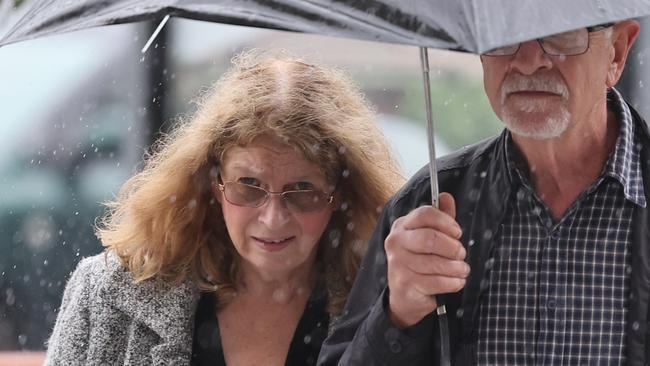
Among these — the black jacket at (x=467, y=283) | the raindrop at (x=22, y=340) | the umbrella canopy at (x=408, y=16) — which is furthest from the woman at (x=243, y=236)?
the raindrop at (x=22, y=340)

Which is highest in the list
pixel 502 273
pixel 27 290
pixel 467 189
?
→ pixel 467 189

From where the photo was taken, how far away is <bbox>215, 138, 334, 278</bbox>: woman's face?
11.9ft

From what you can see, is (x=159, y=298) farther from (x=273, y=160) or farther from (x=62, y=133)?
(x=62, y=133)

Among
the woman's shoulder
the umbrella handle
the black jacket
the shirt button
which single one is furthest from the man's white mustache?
the woman's shoulder

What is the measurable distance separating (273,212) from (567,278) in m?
0.89

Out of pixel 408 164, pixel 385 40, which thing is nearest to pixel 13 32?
pixel 385 40

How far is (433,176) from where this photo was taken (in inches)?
117

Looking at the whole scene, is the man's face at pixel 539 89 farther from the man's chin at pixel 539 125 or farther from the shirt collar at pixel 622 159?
the shirt collar at pixel 622 159

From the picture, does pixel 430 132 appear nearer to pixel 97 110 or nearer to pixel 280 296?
pixel 280 296

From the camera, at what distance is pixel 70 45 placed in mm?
7020

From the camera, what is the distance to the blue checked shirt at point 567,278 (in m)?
3.04

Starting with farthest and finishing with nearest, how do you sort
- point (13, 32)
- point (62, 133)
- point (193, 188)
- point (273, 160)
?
point (62, 133) < point (193, 188) < point (273, 160) < point (13, 32)

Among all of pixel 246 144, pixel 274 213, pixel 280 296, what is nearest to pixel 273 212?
pixel 274 213

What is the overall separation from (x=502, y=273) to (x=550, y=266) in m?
0.12
